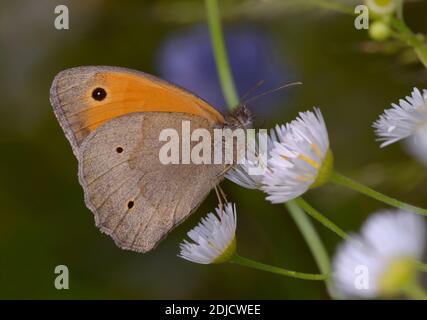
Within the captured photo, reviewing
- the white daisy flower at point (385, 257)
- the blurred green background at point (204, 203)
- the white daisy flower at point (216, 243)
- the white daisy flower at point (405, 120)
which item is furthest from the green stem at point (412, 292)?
the blurred green background at point (204, 203)

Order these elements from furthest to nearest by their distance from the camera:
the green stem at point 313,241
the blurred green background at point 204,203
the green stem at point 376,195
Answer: the blurred green background at point 204,203 < the green stem at point 313,241 < the green stem at point 376,195

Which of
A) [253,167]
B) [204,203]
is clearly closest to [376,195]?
[253,167]

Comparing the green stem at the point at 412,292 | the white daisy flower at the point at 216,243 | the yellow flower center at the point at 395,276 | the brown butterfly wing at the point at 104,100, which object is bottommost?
the green stem at the point at 412,292

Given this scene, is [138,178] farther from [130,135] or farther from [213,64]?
[213,64]

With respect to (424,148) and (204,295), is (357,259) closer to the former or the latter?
(424,148)

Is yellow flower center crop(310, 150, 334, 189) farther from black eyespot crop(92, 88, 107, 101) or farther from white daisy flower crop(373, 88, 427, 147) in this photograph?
black eyespot crop(92, 88, 107, 101)

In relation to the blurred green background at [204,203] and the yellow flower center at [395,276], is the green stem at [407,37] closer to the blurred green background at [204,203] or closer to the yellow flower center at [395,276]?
the yellow flower center at [395,276]

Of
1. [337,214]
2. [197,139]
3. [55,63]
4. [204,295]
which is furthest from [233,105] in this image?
[55,63]
